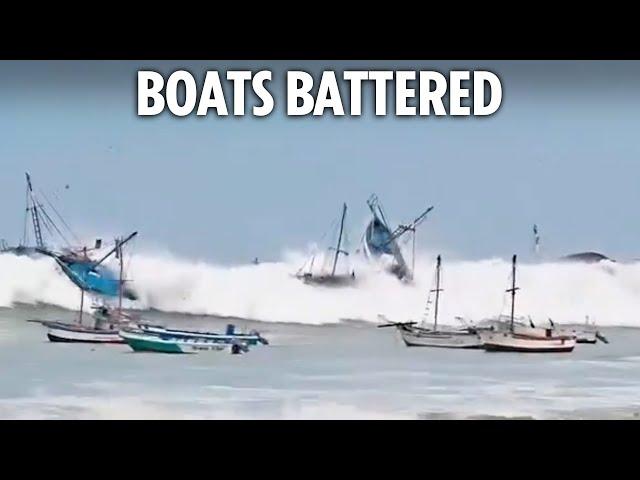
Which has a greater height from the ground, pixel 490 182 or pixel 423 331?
pixel 490 182

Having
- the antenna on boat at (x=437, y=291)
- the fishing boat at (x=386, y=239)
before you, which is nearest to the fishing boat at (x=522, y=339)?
the antenna on boat at (x=437, y=291)

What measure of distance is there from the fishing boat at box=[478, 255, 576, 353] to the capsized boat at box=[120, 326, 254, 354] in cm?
73

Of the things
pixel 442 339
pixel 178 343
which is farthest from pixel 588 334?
pixel 178 343

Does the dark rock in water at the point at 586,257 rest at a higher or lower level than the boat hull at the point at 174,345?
higher

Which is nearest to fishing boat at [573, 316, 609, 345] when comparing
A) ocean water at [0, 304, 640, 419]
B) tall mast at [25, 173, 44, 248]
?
ocean water at [0, 304, 640, 419]

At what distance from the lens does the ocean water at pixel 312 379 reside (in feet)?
7.81

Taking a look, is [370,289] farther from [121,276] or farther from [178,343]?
[121,276]

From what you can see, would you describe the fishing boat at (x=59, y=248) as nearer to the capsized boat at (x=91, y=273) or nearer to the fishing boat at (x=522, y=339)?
the capsized boat at (x=91, y=273)

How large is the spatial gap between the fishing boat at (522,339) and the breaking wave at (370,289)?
0.13 feet

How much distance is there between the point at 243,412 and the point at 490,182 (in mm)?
987

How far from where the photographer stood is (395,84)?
2.41m

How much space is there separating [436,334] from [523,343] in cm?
25
